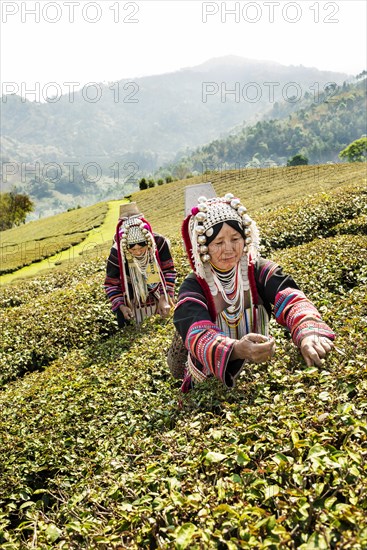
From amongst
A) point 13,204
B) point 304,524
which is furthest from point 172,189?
point 304,524

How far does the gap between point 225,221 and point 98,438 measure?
77.8 inches

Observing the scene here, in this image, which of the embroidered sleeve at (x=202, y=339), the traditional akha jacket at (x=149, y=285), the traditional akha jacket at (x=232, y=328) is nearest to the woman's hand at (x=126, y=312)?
the traditional akha jacket at (x=149, y=285)

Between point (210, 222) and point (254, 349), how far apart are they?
1.02 m

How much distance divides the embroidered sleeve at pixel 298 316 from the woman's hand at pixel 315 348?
0.04 metres

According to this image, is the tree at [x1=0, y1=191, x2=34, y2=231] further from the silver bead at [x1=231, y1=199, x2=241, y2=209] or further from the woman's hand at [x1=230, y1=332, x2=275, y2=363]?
the woman's hand at [x1=230, y1=332, x2=275, y2=363]

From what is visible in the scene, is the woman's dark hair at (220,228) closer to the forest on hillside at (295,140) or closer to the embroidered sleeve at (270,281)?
the embroidered sleeve at (270,281)

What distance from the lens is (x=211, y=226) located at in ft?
11.0

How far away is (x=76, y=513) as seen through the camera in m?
2.52

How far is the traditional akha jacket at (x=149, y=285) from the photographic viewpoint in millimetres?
6719

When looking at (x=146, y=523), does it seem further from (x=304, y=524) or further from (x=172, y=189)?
(x=172, y=189)

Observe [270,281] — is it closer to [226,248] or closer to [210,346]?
[226,248]

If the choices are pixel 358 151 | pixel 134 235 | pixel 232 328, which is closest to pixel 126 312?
pixel 134 235

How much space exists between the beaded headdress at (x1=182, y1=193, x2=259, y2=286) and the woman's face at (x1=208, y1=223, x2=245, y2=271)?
0.05 m

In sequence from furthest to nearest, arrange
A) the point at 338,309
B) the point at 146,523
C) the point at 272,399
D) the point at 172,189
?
1. the point at 172,189
2. the point at 338,309
3. the point at 272,399
4. the point at 146,523
